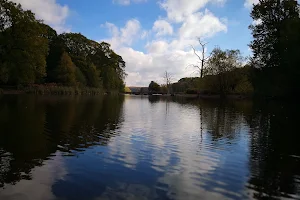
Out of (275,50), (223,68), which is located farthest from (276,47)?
(223,68)

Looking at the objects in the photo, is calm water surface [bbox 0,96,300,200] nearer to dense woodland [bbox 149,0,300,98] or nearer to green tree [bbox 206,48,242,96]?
dense woodland [bbox 149,0,300,98]

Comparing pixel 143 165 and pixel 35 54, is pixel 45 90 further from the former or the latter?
pixel 143 165

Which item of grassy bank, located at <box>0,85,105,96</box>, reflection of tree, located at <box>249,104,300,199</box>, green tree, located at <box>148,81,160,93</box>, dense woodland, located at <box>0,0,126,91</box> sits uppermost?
dense woodland, located at <box>0,0,126,91</box>

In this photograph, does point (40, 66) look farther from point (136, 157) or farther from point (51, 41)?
point (136, 157)

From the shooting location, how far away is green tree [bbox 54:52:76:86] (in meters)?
65.6

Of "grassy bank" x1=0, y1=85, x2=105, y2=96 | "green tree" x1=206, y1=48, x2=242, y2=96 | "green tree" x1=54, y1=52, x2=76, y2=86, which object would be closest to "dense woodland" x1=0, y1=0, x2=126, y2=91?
"green tree" x1=54, y1=52, x2=76, y2=86

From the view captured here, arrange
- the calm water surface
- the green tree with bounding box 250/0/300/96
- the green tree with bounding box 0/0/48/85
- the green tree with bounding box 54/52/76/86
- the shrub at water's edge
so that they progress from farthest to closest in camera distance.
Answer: the green tree with bounding box 54/52/76/86 < the shrub at water's edge < the green tree with bounding box 0/0/48/85 < the green tree with bounding box 250/0/300/96 < the calm water surface

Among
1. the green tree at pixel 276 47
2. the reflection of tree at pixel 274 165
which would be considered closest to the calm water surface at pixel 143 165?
the reflection of tree at pixel 274 165

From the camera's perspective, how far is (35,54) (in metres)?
50.8

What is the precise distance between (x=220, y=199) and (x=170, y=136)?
690 cm

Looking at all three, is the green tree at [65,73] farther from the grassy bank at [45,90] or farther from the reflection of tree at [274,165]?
the reflection of tree at [274,165]

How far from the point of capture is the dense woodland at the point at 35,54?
1881 inches

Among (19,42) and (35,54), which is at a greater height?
(19,42)

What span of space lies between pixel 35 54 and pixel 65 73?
15335 mm
